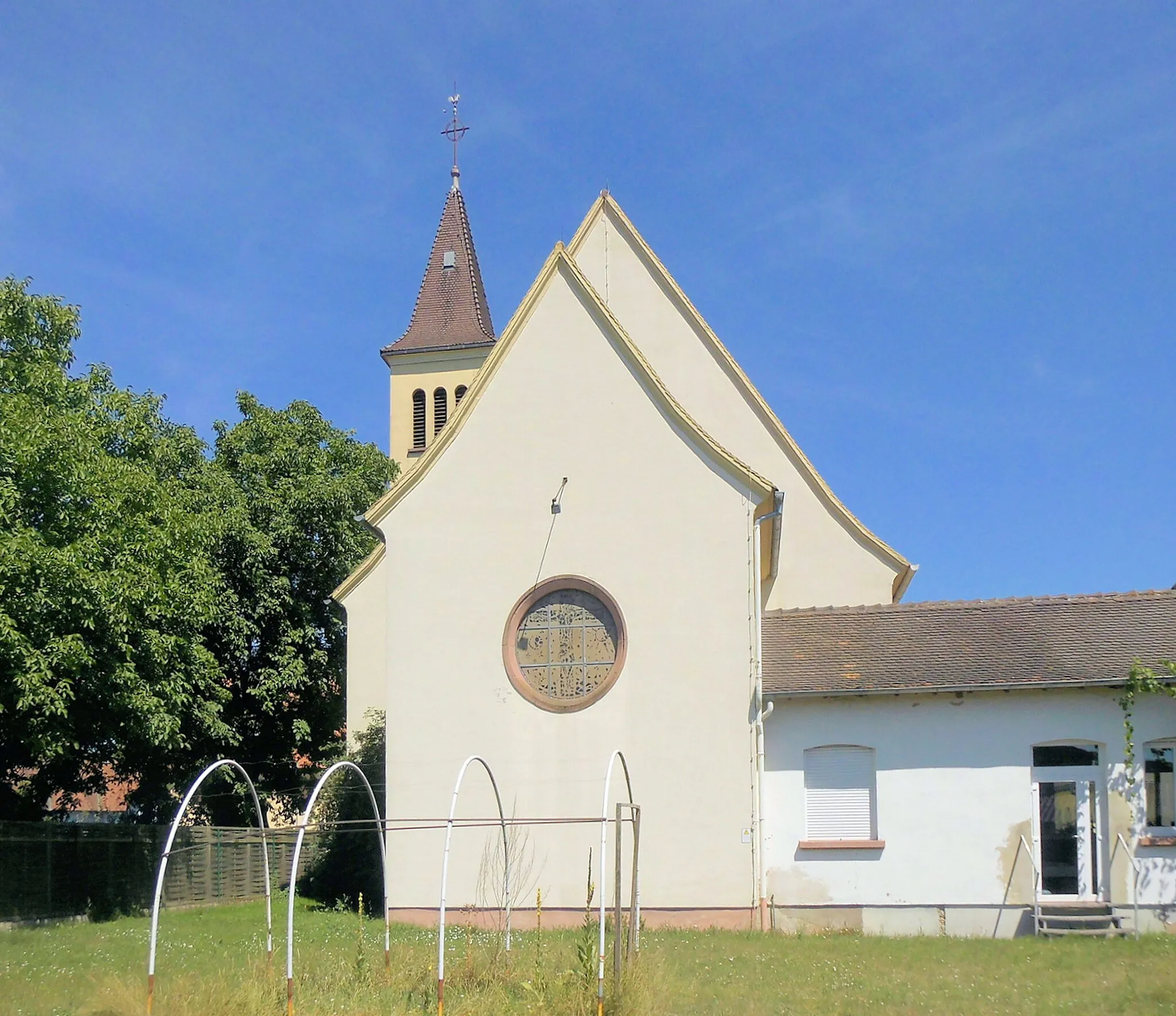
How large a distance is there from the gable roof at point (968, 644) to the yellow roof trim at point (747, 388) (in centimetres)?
447

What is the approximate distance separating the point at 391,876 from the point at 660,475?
7.90 meters

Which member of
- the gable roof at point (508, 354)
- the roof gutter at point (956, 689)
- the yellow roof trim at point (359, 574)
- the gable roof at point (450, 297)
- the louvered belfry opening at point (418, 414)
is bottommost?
the roof gutter at point (956, 689)

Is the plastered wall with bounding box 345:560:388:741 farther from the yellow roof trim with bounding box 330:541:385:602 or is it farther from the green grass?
the green grass

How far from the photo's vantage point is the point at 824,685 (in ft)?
66.1

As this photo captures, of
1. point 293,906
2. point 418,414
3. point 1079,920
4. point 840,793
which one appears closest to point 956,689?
point 840,793

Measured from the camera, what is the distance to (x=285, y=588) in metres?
31.4

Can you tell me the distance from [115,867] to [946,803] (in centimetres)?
1647

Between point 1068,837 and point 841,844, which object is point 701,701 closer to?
point 841,844

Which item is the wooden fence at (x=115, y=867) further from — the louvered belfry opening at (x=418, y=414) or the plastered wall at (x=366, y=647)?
the louvered belfry opening at (x=418, y=414)

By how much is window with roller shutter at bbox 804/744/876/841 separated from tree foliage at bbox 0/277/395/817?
36.3ft

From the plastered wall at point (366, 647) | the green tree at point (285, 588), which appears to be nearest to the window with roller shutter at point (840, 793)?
the plastered wall at point (366, 647)

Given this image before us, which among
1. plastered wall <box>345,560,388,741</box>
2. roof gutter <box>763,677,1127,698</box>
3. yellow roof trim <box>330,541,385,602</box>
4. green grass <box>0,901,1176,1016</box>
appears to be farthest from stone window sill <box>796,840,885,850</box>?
yellow roof trim <box>330,541,385,602</box>

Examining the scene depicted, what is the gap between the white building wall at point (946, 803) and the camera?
1894 cm

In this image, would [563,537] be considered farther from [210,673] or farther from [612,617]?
[210,673]
